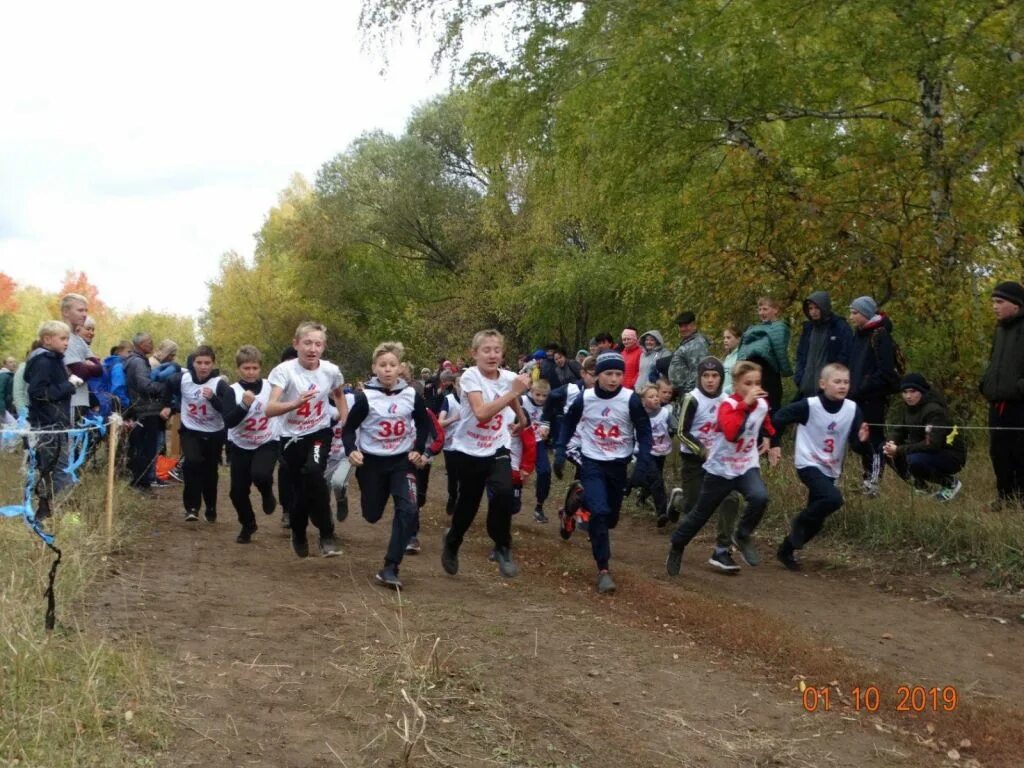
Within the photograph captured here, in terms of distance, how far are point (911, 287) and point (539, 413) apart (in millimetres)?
4913

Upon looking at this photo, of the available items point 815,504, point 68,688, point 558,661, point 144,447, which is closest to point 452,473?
point 815,504

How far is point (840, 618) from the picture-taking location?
309 inches

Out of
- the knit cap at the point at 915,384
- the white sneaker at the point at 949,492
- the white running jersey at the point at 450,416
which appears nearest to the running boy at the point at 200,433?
the white running jersey at the point at 450,416

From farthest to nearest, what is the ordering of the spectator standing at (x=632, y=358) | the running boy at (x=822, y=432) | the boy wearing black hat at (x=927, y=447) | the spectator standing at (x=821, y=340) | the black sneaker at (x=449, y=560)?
the spectator standing at (x=632, y=358) → the spectator standing at (x=821, y=340) → the boy wearing black hat at (x=927, y=447) → the running boy at (x=822, y=432) → the black sneaker at (x=449, y=560)

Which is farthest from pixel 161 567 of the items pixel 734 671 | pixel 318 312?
pixel 318 312

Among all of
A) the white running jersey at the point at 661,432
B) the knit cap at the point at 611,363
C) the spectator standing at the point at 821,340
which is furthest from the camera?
the white running jersey at the point at 661,432

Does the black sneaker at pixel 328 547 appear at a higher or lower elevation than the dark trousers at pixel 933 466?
lower

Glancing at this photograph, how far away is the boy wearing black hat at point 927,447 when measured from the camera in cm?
1036

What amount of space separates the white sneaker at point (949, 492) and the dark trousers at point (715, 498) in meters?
1.99

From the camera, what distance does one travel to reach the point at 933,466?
34.1 ft

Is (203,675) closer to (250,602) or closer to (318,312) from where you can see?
(250,602)

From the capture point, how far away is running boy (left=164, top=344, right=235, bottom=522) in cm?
1107

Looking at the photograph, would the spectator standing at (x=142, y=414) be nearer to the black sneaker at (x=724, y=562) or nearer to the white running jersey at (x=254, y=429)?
the white running jersey at (x=254, y=429)
